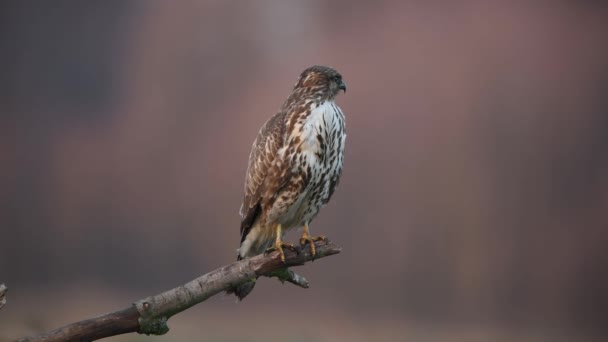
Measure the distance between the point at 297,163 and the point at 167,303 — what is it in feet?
2.52

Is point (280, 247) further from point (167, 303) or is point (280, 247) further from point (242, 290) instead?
point (167, 303)

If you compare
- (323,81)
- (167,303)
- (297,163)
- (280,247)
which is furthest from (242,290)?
(323,81)

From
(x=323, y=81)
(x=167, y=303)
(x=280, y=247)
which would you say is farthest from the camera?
(x=323, y=81)

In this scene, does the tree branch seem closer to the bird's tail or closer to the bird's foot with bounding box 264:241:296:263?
the bird's foot with bounding box 264:241:296:263

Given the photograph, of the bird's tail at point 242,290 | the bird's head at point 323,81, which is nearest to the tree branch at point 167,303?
the bird's tail at point 242,290

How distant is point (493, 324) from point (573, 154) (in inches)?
42.9

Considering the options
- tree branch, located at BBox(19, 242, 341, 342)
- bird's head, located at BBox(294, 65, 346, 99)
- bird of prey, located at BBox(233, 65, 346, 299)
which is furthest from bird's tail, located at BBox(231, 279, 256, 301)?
bird's head, located at BBox(294, 65, 346, 99)

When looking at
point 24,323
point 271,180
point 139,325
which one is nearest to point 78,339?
point 139,325

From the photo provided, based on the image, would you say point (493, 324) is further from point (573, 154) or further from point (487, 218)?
point (573, 154)

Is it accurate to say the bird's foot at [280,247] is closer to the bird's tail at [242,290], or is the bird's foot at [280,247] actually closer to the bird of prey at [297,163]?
the bird of prey at [297,163]

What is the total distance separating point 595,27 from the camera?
149 inches

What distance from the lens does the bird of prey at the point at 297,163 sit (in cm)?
273

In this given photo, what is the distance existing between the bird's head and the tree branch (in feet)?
2.20

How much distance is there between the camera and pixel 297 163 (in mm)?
2730
